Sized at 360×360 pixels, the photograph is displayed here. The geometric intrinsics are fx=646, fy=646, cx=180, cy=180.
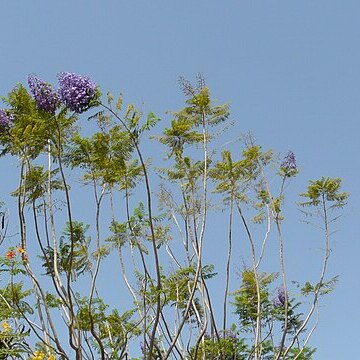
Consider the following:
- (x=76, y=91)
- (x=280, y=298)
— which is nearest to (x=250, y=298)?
(x=280, y=298)

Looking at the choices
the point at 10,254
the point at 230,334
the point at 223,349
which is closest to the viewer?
the point at 10,254

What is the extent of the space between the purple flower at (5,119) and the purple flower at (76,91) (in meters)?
0.93

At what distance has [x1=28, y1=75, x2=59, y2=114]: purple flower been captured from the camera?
33.2 ft

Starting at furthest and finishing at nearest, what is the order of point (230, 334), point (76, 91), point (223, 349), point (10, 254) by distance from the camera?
point (230, 334) < point (223, 349) < point (76, 91) < point (10, 254)

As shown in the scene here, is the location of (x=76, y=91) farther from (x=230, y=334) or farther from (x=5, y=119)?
(x=230, y=334)

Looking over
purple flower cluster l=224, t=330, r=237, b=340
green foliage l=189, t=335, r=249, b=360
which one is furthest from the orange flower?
purple flower cluster l=224, t=330, r=237, b=340

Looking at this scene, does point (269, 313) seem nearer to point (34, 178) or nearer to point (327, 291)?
point (327, 291)

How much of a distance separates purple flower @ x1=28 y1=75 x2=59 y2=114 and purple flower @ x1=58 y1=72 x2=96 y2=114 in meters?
0.24

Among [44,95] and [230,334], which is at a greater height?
[44,95]

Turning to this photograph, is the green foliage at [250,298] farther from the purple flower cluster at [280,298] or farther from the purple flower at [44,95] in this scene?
the purple flower at [44,95]

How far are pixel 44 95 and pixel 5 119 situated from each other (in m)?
0.71

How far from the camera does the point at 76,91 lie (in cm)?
980

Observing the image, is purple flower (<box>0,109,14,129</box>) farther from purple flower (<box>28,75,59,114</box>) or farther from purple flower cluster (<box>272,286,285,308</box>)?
purple flower cluster (<box>272,286,285,308</box>)

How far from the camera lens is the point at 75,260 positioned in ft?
38.0
